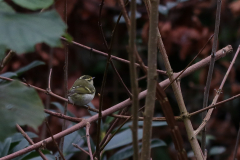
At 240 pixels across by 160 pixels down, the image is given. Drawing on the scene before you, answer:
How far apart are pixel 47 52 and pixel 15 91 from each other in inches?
95.4

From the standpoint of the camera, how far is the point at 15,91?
0.34 metres

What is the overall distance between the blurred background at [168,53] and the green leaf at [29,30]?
6.82ft

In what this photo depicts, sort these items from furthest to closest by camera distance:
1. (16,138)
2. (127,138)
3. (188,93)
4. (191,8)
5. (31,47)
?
1. (188,93)
2. (191,8)
3. (127,138)
4. (16,138)
5. (31,47)

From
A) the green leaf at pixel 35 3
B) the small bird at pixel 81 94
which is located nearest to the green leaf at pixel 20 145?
the small bird at pixel 81 94

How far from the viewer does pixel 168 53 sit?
268cm

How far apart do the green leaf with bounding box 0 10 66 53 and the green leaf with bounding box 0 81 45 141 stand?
61 millimetres

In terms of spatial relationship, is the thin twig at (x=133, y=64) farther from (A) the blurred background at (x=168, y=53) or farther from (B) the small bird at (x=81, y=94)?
(A) the blurred background at (x=168, y=53)

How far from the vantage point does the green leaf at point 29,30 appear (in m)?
0.31

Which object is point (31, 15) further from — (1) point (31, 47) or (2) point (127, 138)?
(2) point (127, 138)

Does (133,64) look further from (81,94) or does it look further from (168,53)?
(168,53)

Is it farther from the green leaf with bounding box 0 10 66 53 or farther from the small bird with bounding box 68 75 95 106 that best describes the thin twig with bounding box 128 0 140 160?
the small bird with bounding box 68 75 95 106

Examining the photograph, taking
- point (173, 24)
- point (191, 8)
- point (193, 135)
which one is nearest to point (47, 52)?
point (173, 24)

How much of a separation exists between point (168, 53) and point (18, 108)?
2.43 metres

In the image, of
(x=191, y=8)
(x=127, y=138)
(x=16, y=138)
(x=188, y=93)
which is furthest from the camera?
(x=188, y=93)
